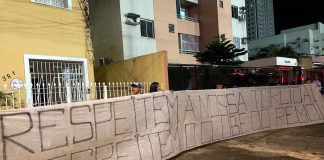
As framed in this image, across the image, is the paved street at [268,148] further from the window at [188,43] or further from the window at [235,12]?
the window at [235,12]

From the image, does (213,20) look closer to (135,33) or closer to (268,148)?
(135,33)

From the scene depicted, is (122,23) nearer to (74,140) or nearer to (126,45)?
(126,45)

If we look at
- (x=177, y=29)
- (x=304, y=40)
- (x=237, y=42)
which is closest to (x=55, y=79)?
(x=177, y=29)

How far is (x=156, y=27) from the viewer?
70.9ft

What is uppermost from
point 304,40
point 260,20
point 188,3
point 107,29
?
point 260,20

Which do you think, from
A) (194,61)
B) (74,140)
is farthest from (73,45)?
(194,61)

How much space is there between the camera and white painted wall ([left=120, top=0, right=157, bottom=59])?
19094mm

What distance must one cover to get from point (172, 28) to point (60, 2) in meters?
12.0

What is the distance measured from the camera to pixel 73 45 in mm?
11836

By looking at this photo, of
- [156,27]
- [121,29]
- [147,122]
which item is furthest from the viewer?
[156,27]

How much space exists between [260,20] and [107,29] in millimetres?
83118

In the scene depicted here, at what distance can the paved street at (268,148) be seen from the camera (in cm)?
760

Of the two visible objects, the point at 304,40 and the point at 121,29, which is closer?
the point at 121,29

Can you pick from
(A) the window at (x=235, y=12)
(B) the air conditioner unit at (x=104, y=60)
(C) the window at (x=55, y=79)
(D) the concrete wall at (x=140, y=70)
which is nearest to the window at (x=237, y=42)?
(A) the window at (x=235, y=12)
